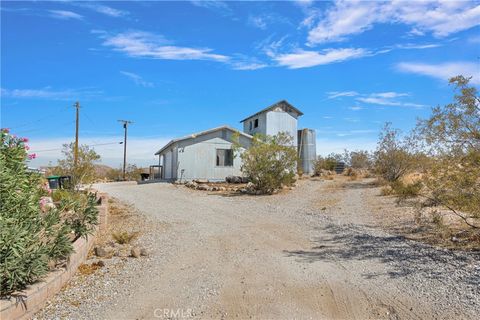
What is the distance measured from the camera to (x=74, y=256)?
555cm

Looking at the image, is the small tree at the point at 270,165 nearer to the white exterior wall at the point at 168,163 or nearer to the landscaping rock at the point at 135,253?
the white exterior wall at the point at 168,163

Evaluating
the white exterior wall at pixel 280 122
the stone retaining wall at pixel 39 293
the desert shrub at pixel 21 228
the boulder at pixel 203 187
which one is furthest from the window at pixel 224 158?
the desert shrub at pixel 21 228

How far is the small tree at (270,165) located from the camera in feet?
55.5

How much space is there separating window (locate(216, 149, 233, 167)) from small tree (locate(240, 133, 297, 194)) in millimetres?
6345

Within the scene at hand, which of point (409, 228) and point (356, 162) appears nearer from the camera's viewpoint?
point (409, 228)

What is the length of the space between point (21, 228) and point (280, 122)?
88.0 ft

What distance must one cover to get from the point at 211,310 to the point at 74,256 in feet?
8.08

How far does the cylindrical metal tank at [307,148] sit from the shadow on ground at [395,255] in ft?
74.2

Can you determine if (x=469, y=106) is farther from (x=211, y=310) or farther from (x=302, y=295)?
(x=211, y=310)

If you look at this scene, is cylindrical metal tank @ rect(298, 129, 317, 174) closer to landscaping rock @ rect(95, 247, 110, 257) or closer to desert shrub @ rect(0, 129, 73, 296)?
landscaping rock @ rect(95, 247, 110, 257)

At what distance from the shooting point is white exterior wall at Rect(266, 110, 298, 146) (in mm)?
29578

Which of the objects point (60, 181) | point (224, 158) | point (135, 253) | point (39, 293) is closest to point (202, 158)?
point (224, 158)

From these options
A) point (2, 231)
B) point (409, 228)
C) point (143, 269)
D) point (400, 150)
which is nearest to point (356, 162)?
point (400, 150)

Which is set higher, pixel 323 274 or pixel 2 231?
Answer: pixel 2 231
